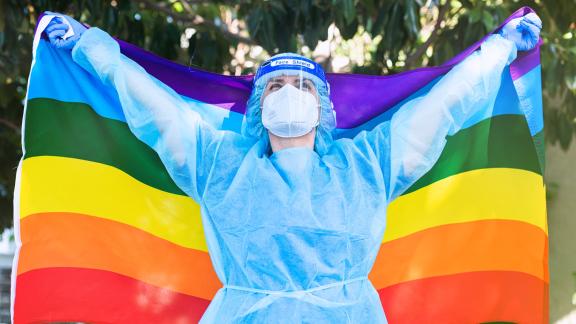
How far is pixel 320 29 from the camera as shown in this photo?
191 inches

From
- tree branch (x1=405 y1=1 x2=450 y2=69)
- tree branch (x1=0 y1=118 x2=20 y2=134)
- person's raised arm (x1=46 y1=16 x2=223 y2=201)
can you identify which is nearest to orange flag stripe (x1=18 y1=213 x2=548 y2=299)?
person's raised arm (x1=46 y1=16 x2=223 y2=201)

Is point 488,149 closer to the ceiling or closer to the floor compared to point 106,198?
closer to the ceiling

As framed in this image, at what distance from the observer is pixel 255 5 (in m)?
4.89

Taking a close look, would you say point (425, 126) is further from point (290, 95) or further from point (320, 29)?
point (320, 29)

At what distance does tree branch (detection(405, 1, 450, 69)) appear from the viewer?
5246 mm

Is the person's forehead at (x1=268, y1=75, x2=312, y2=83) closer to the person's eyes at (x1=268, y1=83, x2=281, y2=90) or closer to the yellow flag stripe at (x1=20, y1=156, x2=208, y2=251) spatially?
the person's eyes at (x1=268, y1=83, x2=281, y2=90)

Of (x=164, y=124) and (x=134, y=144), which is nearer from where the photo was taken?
(x=164, y=124)

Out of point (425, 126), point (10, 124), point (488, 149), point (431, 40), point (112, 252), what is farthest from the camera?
point (10, 124)

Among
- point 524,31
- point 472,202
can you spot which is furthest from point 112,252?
point 524,31

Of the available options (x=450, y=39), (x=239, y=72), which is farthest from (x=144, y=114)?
(x=239, y=72)

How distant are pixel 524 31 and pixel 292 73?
970mm

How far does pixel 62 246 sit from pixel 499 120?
1.77 metres

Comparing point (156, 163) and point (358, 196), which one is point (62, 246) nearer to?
point (156, 163)

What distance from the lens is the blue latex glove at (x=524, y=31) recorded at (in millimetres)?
3824
